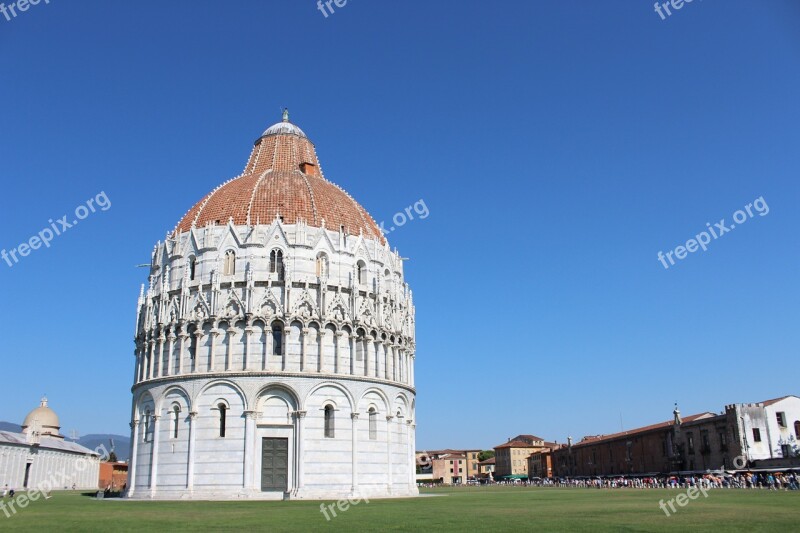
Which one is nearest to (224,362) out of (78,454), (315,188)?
(315,188)

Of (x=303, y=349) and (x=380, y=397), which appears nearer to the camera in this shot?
(x=303, y=349)

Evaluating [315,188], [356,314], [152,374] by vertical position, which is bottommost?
[152,374]

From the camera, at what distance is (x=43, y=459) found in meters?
81.9

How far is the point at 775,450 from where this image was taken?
223ft

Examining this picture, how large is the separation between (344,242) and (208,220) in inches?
385

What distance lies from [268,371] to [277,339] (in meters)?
2.51

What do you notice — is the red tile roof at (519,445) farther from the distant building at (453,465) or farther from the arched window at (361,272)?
the arched window at (361,272)

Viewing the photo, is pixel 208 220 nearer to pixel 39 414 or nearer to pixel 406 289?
pixel 406 289

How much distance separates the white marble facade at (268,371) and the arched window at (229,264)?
0.22 ft

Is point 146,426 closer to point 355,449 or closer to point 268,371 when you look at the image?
point 268,371

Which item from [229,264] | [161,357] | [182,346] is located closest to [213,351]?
[182,346]

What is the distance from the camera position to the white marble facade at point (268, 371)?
145 feet

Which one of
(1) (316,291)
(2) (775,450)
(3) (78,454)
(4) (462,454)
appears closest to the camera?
(1) (316,291)

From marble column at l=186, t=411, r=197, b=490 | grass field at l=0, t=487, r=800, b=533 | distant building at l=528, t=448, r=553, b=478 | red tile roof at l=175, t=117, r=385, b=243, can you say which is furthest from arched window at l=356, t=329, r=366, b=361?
distant building at l=528, t=448, r=553, b=478
